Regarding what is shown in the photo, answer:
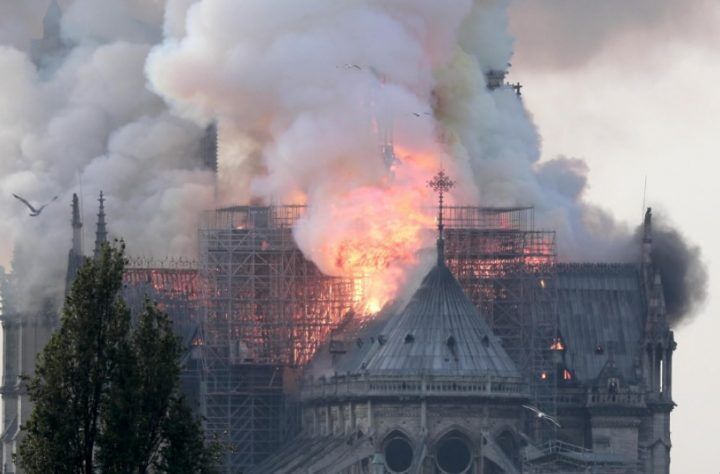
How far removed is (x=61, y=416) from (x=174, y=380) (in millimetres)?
4112

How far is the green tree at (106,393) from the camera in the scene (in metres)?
143

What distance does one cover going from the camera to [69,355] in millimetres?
142750

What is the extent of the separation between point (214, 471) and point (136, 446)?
9.33ft

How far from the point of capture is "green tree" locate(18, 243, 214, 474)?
5615 inches

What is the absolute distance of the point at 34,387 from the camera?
142000 millimetres

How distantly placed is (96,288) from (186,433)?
5.66 m

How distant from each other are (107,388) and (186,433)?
9.92 ft

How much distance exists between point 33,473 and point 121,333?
17.9 ft

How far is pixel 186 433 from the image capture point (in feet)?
471

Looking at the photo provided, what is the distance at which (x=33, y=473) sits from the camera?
142 meters

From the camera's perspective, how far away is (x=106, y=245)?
14300 centimetres

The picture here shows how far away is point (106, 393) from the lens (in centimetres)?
14325

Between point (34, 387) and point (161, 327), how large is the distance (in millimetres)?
4880

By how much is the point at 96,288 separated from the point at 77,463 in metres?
5.81
